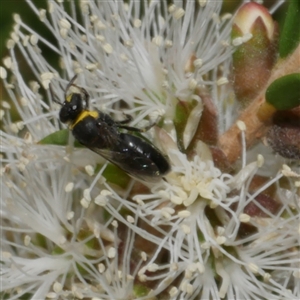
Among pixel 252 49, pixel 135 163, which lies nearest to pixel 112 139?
pixel 135 163

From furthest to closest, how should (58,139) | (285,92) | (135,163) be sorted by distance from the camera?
(58,139)
(135,163)
(285,92)

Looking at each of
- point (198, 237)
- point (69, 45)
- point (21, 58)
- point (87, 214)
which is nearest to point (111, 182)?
point (87, 214)

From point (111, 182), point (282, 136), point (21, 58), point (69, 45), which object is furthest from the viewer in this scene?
point (21, 58)

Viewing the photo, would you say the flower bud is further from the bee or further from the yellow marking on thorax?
the yellow marking on thorax

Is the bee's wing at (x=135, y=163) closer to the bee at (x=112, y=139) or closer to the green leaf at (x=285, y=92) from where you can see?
the bee at (x=112, y=139)

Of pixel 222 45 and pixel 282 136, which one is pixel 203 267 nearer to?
pixel 282 136

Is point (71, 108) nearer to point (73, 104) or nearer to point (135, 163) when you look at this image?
point (73, 104)

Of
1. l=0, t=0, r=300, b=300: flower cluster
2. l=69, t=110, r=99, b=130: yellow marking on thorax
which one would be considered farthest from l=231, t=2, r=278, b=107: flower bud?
l=69, t=110, r=99, b=130: yellow marking on thorax
